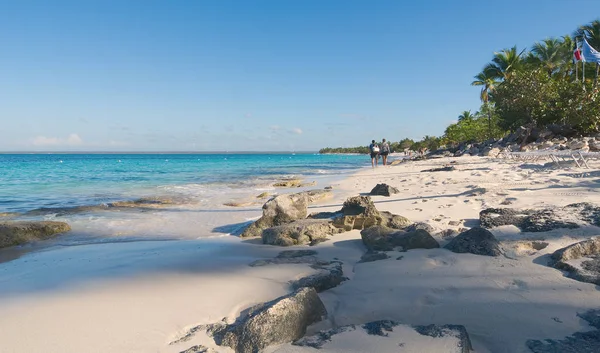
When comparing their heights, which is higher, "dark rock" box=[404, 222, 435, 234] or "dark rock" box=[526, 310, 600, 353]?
"dark rock" box=[404, 222, 435, 234]

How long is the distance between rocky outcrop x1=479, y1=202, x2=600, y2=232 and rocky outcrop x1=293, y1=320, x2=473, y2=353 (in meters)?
2.80

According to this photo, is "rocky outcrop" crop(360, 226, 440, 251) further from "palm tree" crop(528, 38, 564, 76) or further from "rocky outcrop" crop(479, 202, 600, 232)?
"palm tree" crop(528, 38, 564, 76)

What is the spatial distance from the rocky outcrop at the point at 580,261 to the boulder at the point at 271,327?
7.32 feet

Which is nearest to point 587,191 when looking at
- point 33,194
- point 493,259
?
point 493,259

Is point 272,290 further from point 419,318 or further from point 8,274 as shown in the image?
point 8,274

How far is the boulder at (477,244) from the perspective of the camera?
349 centimetres

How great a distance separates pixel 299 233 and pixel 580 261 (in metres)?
3.08

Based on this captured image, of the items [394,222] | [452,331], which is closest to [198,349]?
[452,331]

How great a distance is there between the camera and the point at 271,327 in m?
2.15

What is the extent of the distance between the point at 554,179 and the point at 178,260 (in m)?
8.75

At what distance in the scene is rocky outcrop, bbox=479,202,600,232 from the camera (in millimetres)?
4043

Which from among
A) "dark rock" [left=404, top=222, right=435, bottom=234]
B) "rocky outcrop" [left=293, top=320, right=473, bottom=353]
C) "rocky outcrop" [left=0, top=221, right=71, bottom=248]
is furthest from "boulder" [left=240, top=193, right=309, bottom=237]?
"rocky outcrop" [left=0, top=221, right=71, bottom=248]

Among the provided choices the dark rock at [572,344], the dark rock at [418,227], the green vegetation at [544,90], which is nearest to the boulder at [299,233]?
the dark rock at [418,227]

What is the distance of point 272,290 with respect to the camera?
3.11 meters
